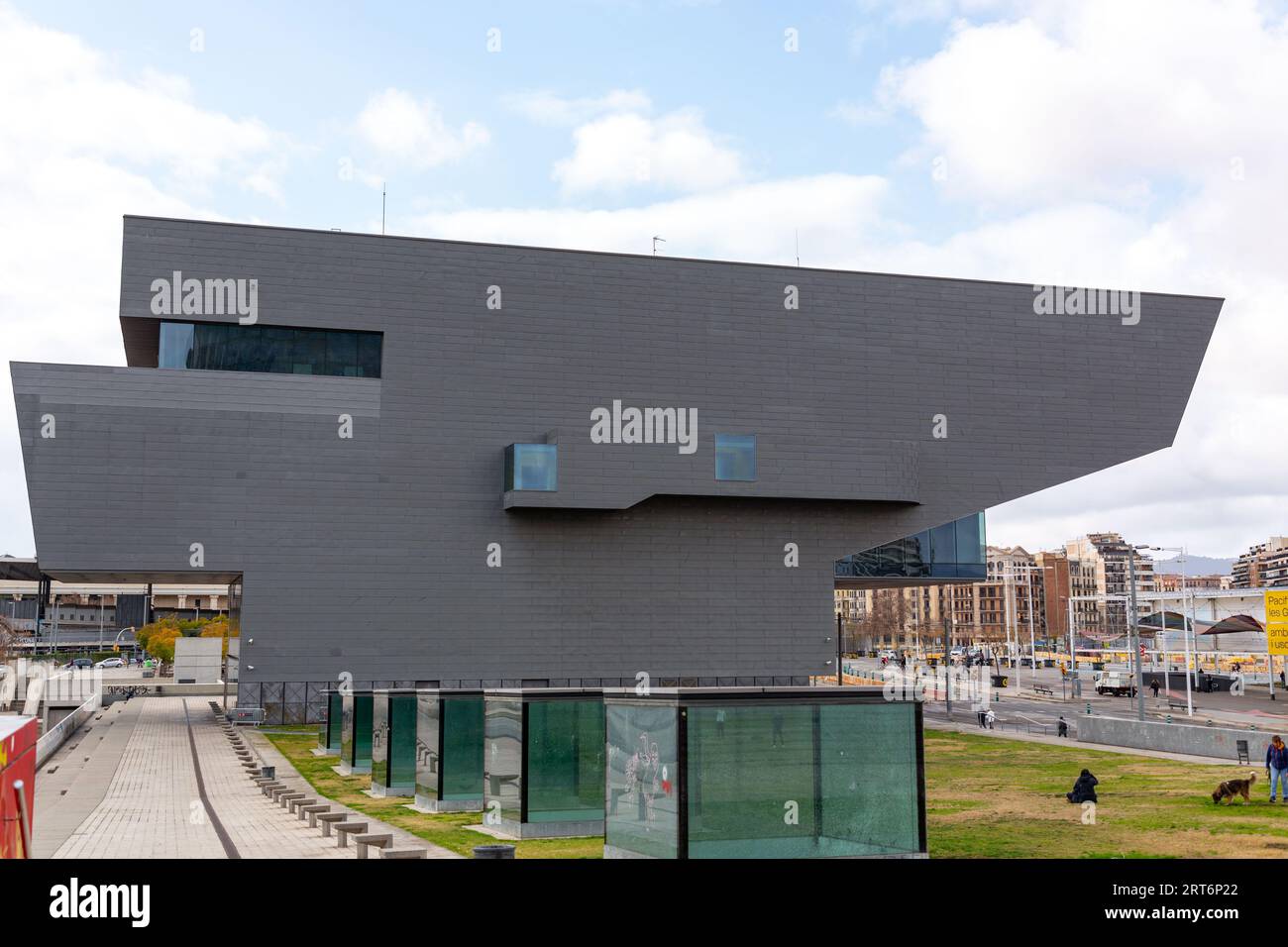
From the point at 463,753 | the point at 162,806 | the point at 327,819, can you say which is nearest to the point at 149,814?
the point at 162,806

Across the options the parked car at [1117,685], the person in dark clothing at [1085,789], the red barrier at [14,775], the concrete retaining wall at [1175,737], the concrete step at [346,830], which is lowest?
the parked car at [1117,685]

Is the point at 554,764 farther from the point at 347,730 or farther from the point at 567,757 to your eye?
the point at 347,730

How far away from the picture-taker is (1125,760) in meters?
32.5

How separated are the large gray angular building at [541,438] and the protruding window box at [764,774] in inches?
1368

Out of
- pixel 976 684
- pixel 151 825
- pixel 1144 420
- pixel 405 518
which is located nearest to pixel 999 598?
pixel 976 684

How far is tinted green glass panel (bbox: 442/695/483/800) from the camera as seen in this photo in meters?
21.8

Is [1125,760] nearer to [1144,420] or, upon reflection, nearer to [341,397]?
[1144,420]

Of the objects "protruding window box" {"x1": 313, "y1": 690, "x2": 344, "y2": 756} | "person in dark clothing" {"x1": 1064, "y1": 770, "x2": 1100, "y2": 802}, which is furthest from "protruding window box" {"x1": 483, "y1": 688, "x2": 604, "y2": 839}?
"protruding window box" {"x1": 313, "y1": 690, "x2": 344, "y2": 756}

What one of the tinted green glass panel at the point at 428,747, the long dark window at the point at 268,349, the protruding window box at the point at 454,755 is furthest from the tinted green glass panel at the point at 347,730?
the long dark window at the point at 268,349

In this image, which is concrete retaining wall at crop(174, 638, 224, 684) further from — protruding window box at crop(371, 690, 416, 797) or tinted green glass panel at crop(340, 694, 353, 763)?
protruding window box at crop(371, 690, 416, 797)

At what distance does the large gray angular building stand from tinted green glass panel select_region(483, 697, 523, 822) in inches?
1165

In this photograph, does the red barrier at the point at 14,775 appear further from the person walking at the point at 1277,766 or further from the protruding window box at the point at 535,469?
the protruding window box at the point at 535,469

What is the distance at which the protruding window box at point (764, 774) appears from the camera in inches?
530
